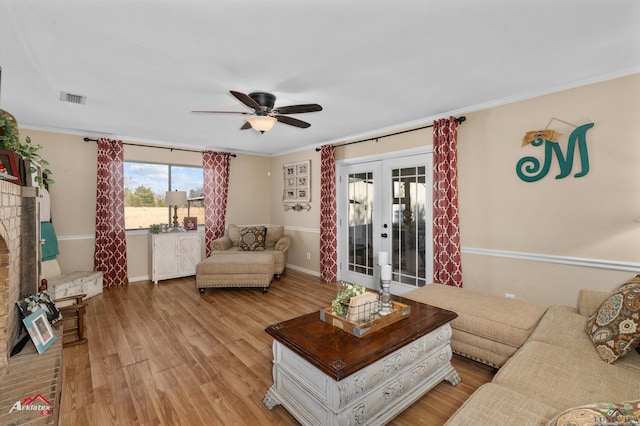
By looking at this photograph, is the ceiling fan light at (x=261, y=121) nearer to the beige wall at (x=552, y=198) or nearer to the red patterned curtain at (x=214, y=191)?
the beige wall at (x=552, y=198)

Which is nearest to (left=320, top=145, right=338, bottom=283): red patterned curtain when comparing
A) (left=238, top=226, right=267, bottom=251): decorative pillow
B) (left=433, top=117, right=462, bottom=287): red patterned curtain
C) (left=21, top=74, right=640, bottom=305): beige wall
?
(left=21, top=74, right=640, bottom=305): beige wall

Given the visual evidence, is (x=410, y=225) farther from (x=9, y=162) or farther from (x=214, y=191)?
(x=9, y=162)

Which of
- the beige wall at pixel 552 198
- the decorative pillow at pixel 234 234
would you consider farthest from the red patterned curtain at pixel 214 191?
the beige wall at pixel 552 198

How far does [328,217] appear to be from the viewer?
16.8ft

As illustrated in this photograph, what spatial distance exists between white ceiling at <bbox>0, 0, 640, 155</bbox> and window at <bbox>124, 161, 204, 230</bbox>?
165 centimetres

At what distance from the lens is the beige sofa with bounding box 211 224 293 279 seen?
5.17m

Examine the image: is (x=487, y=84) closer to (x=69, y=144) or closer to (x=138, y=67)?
(x=138, y=67)

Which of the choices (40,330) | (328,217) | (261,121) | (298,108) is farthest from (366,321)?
(328,217)

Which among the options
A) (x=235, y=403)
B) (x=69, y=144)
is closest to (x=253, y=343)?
(x=235, y=403)

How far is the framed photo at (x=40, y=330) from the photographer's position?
206cm

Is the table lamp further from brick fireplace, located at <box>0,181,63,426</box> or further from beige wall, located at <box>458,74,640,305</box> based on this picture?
beige wall, located at <box>458,74,640,305</box>

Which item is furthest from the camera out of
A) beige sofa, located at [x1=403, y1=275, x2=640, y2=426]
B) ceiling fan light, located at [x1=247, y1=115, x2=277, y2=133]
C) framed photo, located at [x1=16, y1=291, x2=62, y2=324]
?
ceiling fan light, located at [x1=247, y1=115, x2=277, y2=133]

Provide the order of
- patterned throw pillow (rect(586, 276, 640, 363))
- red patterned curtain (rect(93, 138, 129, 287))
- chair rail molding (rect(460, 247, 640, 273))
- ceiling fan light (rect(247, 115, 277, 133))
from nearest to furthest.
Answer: patterned throw pillow (rect(586, 276, 640, 363)), chair rail molding (rect(460, 247, 640, 273)), ceiling fan light (rect(247, 115, 277, 133)), red patterned curtain (rect(93, 138, 129, 287))

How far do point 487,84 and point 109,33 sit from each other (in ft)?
10.5
